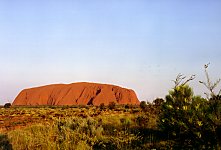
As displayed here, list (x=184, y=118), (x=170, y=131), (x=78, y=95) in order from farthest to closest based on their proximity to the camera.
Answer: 1. (x=78, y=95)
2. (x=170, y=131)
3. (x=184, y=118)

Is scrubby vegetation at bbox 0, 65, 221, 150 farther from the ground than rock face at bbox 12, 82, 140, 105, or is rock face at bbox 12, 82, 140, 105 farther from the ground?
rock face at bbox 12, 82, 140, 105

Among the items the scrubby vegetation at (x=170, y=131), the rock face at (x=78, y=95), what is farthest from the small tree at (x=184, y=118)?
the rock face at (x=78, y=95)

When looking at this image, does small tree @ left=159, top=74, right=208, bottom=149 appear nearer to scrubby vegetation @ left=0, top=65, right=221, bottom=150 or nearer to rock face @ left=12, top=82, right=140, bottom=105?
scrubby vegetation @ left=0, top=65, right=221, bottom=150

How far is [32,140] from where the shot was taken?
946cm

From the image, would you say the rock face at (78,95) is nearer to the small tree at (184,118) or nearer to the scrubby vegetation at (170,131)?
the scrubby vegetation at (170,131)

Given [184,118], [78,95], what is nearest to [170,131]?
[184,118]

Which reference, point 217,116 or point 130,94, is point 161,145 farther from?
point 130,94

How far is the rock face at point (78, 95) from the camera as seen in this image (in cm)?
14762

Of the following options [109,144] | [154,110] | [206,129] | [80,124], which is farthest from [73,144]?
[154,110]

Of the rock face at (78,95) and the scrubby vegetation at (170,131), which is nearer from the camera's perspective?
the scrubby vegetation at (170,131)

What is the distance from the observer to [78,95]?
15525 cm

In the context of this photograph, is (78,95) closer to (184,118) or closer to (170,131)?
(170,131)

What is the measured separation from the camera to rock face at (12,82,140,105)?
14762 cm

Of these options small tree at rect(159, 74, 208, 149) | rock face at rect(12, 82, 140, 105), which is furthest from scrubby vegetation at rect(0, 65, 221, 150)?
rock face at rect(12, 82, 140, 105)
